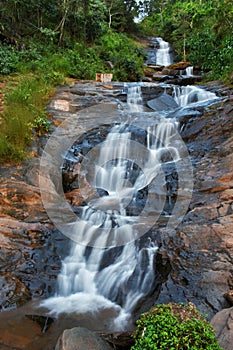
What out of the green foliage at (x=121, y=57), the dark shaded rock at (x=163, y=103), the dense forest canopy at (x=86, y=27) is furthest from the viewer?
the green foliage at (x=121, y=57)

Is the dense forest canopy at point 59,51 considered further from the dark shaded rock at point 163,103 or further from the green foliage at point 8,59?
the dark shaded rock at point 163,103

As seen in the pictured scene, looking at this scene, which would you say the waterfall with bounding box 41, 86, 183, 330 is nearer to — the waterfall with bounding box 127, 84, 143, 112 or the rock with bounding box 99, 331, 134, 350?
the rock with bounding box 99, 331, 134, 350

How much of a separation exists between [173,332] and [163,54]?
23194mm

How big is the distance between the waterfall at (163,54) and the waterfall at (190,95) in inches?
413

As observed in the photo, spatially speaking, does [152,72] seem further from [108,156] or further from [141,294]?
[141,294]

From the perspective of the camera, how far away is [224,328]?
288 cm

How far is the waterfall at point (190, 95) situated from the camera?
33.3ft

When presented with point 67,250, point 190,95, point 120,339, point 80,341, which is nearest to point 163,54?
point 190,95

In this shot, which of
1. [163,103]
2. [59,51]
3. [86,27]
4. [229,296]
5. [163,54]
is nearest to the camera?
[229,296]

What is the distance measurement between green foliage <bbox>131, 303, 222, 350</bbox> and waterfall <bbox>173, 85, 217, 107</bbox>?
27.9ft

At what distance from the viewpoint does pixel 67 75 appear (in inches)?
503

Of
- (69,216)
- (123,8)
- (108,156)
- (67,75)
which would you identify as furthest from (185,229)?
(123,8)

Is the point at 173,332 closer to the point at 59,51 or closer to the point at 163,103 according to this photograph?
the point at 163,103

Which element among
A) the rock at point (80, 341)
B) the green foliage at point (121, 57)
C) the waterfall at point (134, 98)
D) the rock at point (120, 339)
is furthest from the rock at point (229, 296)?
the green foliage at point (121, 57)
